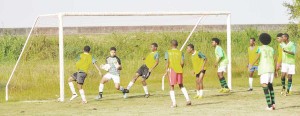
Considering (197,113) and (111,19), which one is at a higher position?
(111,19)

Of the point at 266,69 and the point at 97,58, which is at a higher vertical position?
the point at 97,58

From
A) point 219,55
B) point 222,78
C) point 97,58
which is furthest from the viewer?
point 97,58

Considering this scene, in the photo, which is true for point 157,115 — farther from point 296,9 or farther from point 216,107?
point 296,9

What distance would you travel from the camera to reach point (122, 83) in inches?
1188

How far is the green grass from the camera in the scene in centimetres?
2527

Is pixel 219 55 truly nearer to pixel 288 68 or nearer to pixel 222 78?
pixel 222 78

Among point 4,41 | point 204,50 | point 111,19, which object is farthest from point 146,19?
point 4,41

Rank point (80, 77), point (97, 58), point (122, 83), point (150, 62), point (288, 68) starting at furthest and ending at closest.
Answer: point (122, 83) → point (97, 58) → point (150, 62) → point (288, 68) → point (80, 77)

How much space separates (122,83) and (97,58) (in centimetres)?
248

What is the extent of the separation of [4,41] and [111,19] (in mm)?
16806

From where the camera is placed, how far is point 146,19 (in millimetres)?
25656

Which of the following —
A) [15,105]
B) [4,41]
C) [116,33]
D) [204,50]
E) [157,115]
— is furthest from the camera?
[4,41]

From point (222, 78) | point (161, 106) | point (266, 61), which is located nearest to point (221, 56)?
point (222, 78)

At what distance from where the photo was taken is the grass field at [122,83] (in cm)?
1975
